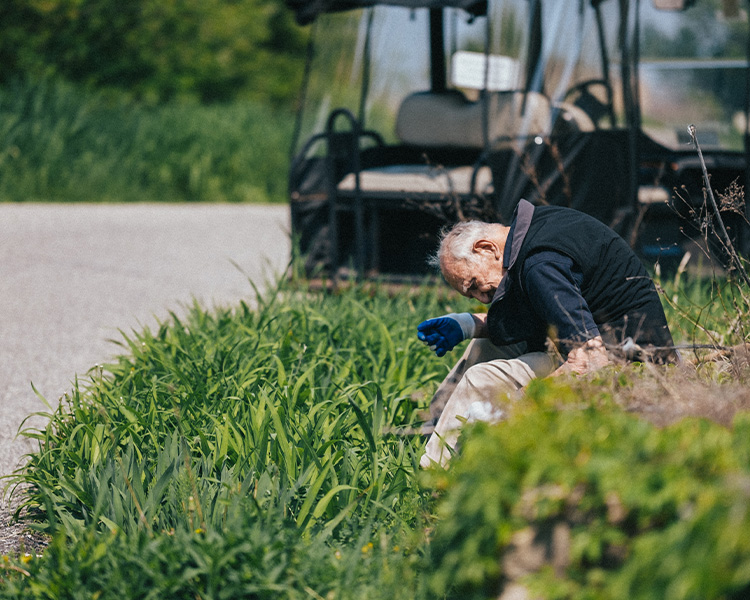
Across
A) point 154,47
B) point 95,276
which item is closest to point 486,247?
point 95,276

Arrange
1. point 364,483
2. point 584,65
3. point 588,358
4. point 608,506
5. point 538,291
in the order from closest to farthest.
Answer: point 608,506, point 588,358, point 538,291, point 364,483, point 584,65

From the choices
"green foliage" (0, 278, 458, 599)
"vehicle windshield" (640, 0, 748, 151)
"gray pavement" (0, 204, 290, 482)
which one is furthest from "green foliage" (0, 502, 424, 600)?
"vehicle windshield" (640, 0, 748, 151)

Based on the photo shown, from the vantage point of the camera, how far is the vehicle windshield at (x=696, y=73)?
6.48 m

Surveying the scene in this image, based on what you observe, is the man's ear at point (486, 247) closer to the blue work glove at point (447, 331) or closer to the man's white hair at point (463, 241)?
the man's white hair at point (463, 241)

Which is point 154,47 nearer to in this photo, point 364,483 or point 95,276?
point 95,276

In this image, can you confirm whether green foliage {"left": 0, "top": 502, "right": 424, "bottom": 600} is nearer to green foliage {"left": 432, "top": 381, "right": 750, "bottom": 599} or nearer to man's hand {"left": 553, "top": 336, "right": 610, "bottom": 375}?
green foliage {"left": 432, "top": 381, "right": 750, "bottom": 599}

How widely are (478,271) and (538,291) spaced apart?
28 centimetres

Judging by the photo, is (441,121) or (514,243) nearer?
(514,243)

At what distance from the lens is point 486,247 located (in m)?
2.97

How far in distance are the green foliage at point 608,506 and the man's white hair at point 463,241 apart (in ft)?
3.88

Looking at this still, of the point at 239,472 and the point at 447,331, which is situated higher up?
the point at 447,331

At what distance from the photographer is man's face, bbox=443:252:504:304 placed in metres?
2.95

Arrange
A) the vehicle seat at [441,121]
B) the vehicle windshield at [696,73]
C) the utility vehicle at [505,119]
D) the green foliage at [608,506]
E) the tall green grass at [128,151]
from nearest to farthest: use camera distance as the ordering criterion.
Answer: the green foliage at [608,506] < the utility vehicle at [505,119] < the vehicle seat at [441,121] < the vehicle windshield at [696,73] < the tall green grass at [128,151]

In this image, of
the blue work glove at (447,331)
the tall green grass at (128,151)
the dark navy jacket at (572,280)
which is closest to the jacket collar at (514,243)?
the dark navy jacket at (572,280)
